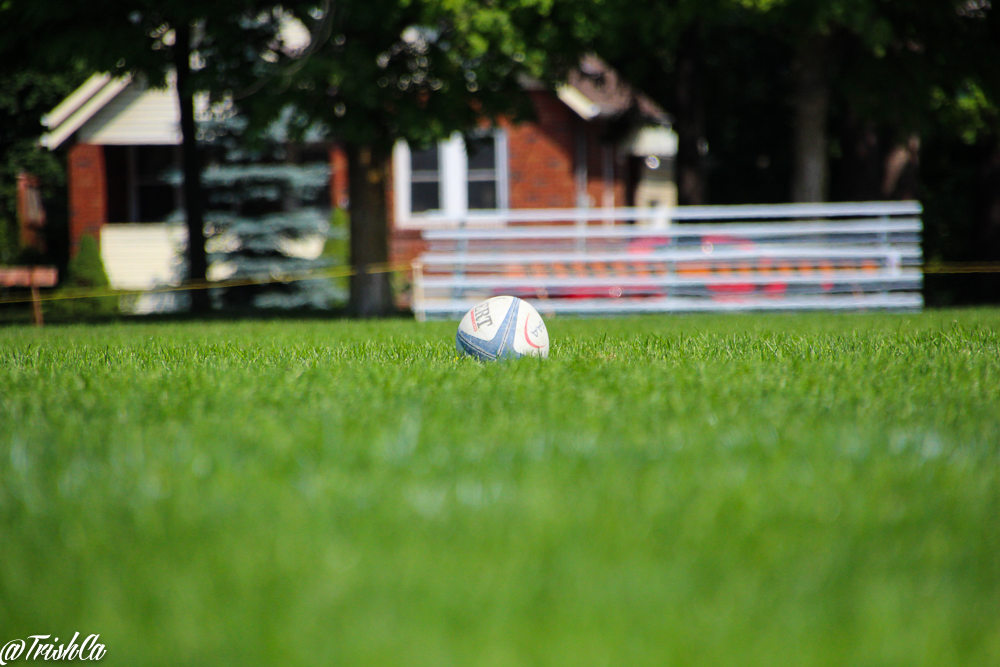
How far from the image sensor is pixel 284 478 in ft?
12.1

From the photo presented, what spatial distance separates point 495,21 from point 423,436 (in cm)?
1201

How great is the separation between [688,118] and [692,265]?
5989mm

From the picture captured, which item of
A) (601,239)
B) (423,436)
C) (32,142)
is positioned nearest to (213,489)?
(423,436)

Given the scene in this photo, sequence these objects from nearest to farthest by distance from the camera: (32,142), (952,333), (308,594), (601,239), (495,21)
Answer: (308,594), (952,333), (495,21), (601,239), (32,142)

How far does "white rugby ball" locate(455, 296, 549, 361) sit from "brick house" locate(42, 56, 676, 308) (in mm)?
17844

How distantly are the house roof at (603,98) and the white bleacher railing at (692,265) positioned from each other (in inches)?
243

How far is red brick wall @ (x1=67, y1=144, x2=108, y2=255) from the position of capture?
87.3 feet

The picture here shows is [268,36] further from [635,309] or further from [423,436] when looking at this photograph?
[423,436]

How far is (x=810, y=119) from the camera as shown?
18.3 metres

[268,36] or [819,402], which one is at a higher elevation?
[268,36]

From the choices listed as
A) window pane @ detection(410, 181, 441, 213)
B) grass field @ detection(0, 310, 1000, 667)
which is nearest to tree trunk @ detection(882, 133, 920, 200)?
window pane @ detection(410, 181, 441, 213)

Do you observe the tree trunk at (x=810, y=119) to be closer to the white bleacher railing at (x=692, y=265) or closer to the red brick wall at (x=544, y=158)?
the white bleacher railing at (x=692, y=265)

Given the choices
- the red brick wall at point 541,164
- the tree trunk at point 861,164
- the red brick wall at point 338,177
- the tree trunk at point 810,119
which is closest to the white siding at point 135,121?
the red brick wall at point 338,177

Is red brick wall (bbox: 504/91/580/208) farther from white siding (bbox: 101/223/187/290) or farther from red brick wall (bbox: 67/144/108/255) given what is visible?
red brick wall (bbox: 67/144/108/255)
